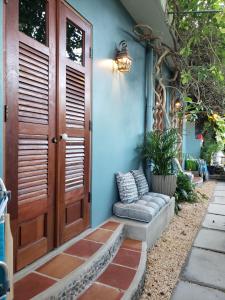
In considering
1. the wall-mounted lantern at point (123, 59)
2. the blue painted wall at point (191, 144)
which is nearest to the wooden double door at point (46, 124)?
the wall-mounted lantern at point (123, 59)

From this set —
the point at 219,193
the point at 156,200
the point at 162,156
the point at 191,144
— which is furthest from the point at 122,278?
the point at 191,144

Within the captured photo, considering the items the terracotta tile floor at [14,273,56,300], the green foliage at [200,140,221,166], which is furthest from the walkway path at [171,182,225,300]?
the green foliage at [200,140,221,166]

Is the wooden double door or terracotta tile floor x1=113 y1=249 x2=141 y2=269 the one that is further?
terracotta tile floor x1=113 y1=249 x2=141 y2=269

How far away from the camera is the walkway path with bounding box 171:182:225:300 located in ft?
6.93

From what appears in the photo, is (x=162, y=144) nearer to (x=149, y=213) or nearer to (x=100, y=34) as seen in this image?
(x=149, y=213)

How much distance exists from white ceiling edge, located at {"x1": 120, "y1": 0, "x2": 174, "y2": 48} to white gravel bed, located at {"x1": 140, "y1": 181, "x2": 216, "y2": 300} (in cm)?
309

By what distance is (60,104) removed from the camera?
2275mm

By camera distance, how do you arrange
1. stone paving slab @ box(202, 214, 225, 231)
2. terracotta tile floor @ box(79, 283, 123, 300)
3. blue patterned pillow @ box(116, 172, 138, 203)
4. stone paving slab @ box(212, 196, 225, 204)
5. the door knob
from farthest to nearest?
1. stone paving slab @ box(212, 196, 225, 204)
2. stone paving slab @ box(202, 214, 225, 231)
3. blue patterned pillow @ box(116, 172, 138, 203)
4. the door knob
5. terracotta tile floor @ box(79, 283, 123, 300)

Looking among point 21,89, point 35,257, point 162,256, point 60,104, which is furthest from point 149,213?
point 21,89

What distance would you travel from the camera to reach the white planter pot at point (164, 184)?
163 inches

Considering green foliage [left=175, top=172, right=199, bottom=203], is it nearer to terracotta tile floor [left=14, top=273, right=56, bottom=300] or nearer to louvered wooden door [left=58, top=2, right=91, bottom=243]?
louvered wooden door [left=58, top=2, right=91, bottom=243]

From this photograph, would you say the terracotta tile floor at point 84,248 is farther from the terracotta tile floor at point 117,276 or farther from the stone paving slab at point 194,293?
the stone paving slab at point 194,293

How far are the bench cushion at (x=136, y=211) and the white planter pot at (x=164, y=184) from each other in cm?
95

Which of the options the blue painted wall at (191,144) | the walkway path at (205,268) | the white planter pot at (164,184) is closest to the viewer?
the walkway path at (205,268)
